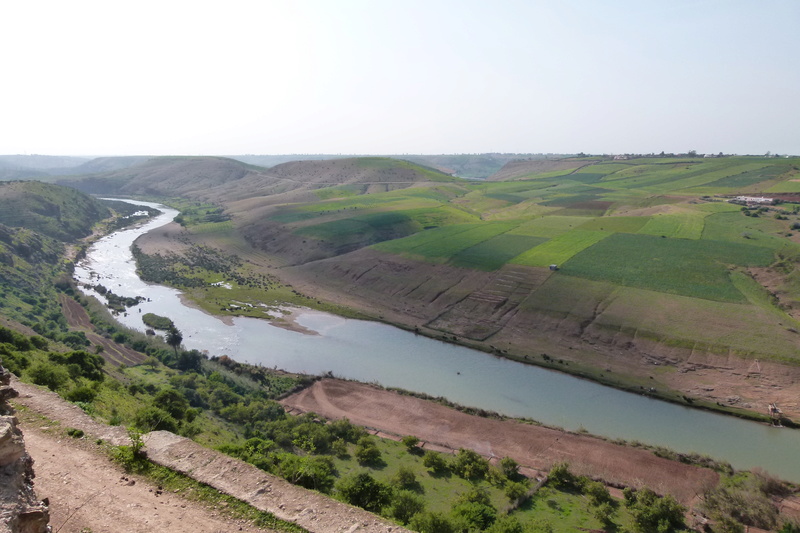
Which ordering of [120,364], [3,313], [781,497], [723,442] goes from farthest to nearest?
[3,313]
[120,364]
[723,442]
[781,497]

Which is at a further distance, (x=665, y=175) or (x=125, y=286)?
(x=665, y=175)

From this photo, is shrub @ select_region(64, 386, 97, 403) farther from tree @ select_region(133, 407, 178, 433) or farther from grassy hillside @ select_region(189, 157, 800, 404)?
grassy hillside @ select_region(189, 157, 800, 404)

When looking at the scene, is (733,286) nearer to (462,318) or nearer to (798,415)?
(798,415)

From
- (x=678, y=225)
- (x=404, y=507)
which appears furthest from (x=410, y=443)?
(x=678, y=225)

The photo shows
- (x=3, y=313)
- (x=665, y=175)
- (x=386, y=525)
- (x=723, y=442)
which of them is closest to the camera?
(x=386, y=525)

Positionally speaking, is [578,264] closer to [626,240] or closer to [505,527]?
[626,240]

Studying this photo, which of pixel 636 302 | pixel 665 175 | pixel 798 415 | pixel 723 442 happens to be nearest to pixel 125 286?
pixel 636 302
